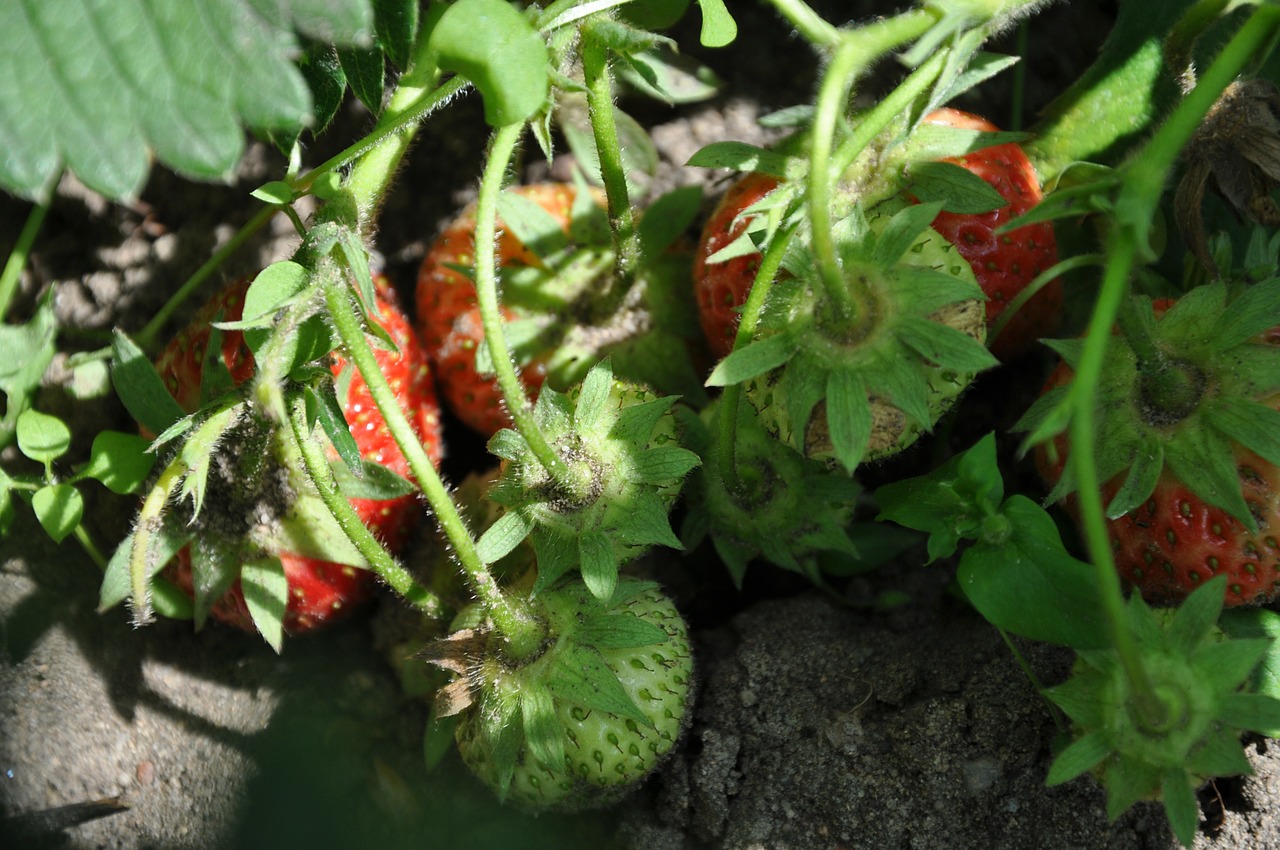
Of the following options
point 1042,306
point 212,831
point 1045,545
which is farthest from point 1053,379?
point 212,831

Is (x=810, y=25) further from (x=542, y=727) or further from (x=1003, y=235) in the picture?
(x=542, y=727)

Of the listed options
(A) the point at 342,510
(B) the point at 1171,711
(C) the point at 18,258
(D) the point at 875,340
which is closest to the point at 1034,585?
(B) the point at 1171,711

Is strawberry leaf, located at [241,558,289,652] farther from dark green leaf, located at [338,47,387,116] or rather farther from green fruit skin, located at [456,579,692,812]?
dark green leaf, located at [338,47,387,116]

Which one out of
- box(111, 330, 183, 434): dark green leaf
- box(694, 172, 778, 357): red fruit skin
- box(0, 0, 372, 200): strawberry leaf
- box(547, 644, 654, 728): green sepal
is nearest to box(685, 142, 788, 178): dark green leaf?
box(694, 172, 778, 357): red fruit skin

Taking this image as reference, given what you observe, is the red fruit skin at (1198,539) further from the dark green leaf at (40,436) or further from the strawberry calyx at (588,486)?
the dark green leaf at (40,436)

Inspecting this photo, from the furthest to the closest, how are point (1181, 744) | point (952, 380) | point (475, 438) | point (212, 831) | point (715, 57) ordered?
point (715, 57), point (475, 438), point (212, 831), point (952, 380), point (1181, 744)

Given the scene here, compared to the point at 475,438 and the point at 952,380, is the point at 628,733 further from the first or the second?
the point at 475,438
